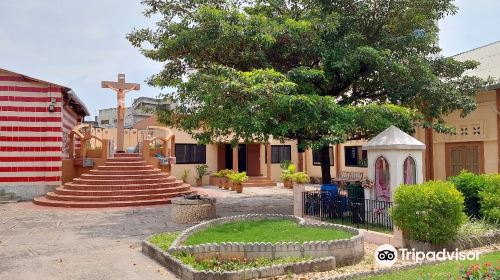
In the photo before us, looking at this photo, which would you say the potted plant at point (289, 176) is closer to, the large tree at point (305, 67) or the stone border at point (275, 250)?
the large tree at point (305, 67)

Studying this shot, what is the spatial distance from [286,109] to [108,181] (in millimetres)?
9482

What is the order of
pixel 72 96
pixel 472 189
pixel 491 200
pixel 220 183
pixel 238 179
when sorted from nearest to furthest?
pixel 491 200 → pixel 472 189 → pixel 72 96 → pixel 238 179 → pixel 220 183

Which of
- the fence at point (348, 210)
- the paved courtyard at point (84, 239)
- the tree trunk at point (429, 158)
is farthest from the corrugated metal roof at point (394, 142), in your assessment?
the tree trunk at point (429, 158)

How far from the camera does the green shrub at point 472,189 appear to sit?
10156mm

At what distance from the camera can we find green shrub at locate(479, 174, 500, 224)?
9.48 meters

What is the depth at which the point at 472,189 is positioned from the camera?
10.2 meters

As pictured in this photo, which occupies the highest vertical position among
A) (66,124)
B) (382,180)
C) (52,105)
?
(52,105)

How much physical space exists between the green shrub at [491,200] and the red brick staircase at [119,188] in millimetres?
11444

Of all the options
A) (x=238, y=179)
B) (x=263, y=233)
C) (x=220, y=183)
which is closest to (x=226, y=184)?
(x=220, y=183)

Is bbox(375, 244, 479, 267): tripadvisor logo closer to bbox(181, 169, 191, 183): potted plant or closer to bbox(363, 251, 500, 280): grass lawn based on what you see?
bbox(363, 251, 500, 280): grass lawn

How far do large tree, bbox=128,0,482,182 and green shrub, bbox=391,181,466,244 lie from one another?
298 cm

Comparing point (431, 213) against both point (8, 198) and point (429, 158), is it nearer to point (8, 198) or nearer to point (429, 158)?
point (429, 158)

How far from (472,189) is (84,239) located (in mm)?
9669

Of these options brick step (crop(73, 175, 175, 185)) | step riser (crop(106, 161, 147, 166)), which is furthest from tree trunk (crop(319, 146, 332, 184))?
step riser (crop(106, 161, 147, 166))
